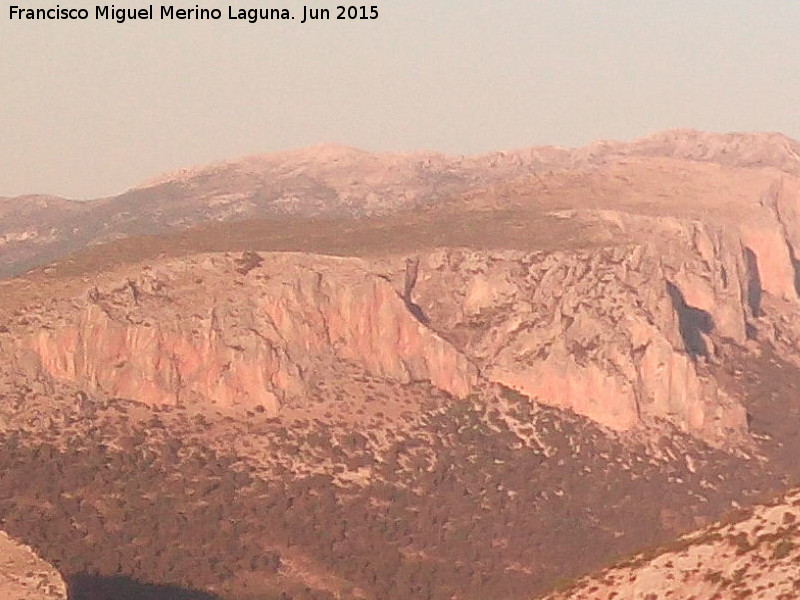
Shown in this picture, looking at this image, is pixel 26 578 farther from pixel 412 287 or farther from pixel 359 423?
pixel 412 287

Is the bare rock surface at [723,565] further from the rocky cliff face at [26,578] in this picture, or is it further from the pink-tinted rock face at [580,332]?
the pink-tinted rock face at [580,332]

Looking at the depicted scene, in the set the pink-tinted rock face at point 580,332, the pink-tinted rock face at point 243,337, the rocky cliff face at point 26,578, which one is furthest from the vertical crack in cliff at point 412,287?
the rocky cliff face at point 26,578

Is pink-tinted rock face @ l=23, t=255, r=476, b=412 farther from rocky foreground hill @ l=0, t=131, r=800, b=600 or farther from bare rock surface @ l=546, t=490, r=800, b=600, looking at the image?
bare rock surface @ l=546, t=490, r=800, b=600

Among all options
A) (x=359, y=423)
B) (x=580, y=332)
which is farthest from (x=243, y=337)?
(x=580, y=332)

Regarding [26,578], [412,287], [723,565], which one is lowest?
[26,578]

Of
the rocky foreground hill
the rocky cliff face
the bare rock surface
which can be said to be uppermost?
the bare rock surface

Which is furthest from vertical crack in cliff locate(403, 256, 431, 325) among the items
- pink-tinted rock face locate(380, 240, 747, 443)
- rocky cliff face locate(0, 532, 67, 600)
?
rocky cliff face locate(0, 532, 67, 600)
